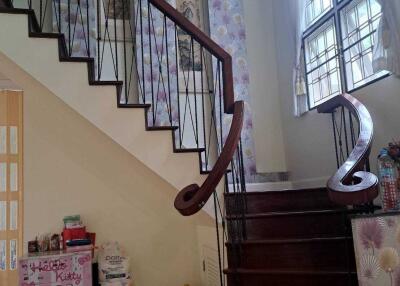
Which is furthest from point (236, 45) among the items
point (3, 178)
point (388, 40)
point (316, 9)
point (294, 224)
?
point (3, 178)

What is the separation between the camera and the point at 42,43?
108 inches

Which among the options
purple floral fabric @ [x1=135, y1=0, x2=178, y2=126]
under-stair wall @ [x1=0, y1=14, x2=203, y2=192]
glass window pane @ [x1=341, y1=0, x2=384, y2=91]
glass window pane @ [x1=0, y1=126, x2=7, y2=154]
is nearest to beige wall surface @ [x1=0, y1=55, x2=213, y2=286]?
glass window pane @ [x1=0, y1=126, x2=7, y2=154]

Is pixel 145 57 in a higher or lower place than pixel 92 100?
higher

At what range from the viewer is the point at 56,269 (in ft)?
10.3

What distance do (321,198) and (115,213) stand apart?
1989mm

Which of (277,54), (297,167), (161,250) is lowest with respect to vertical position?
(161,250)

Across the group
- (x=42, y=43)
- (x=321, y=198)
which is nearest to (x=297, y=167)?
(x=321, y=198)

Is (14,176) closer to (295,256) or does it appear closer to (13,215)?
(13,215)

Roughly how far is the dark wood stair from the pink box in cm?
136

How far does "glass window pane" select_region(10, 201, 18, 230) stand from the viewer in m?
3.68

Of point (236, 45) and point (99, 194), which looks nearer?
point (99, 194)

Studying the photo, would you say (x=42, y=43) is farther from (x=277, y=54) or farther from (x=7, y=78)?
(x=277, y=54)

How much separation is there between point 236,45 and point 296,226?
8.36 feet

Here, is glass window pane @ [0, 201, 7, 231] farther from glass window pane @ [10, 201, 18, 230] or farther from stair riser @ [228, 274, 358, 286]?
stair riser @ [228, 274, 358, 286]
